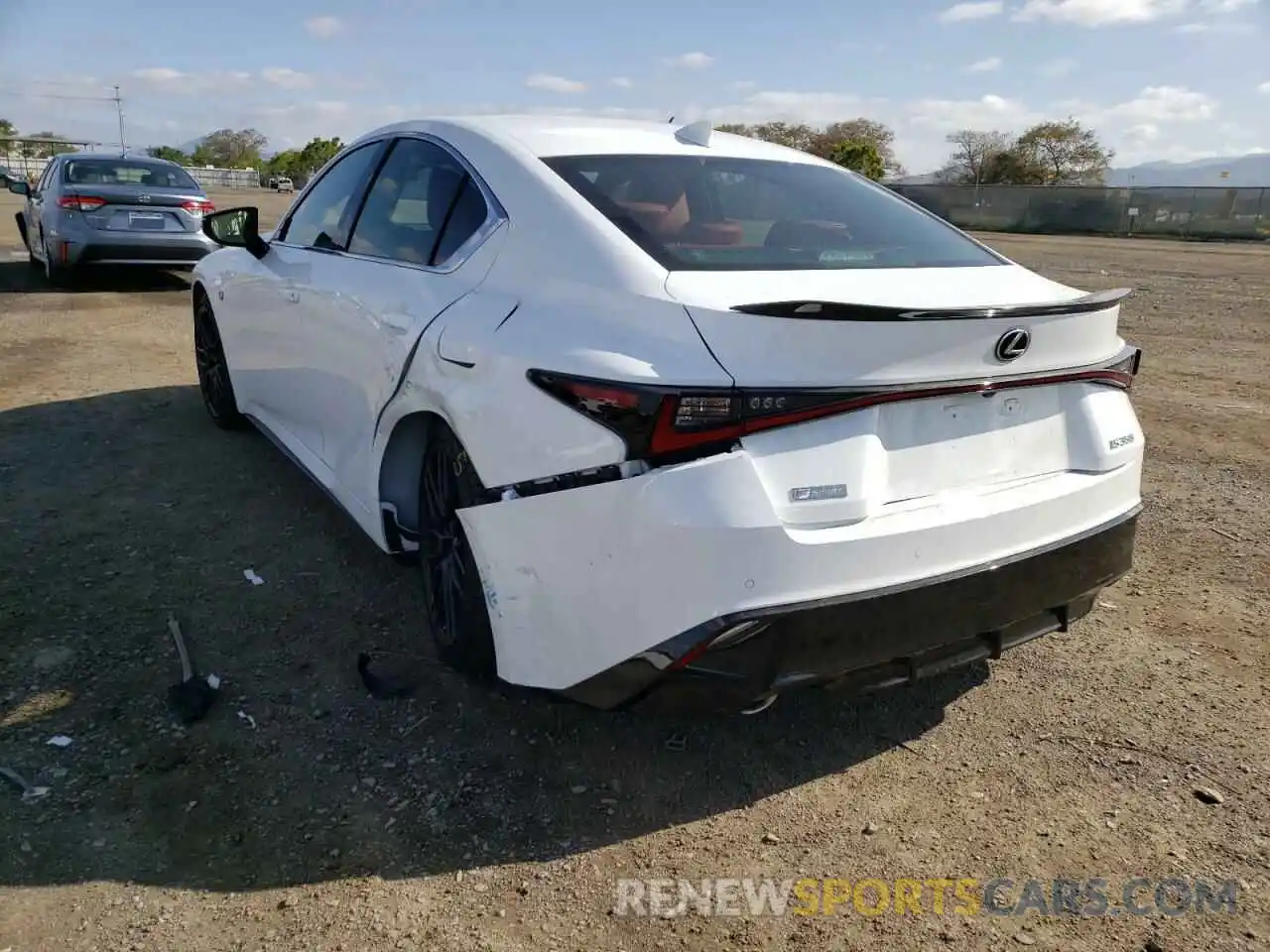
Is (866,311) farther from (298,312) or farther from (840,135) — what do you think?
(840,135)

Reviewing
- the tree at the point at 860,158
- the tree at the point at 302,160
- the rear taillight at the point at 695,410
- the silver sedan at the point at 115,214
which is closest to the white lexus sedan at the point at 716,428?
the rear taillight at the point at 695,410

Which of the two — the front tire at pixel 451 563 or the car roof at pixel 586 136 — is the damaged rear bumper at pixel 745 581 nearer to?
the front tire at pixel 451 563

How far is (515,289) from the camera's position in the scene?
2646 mm

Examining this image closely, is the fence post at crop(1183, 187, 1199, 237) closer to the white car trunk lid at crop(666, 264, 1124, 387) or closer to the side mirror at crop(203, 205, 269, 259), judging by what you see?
the side mirror at crop(203, 205, 269, 259)

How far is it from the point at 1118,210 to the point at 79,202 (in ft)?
122

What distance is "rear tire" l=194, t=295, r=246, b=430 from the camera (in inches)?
213

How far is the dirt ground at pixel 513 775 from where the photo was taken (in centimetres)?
218

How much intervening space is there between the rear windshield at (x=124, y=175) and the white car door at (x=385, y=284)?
8708 millimetres

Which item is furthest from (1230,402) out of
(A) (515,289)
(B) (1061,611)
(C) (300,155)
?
(C) (300,155)

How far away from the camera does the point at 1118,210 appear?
37.8m

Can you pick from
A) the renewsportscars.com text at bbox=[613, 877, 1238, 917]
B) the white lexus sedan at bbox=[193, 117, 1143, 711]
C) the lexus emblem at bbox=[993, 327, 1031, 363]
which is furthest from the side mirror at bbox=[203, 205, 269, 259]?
the renewsportscars.com text at bbox=[613, 877, 1238, 917]

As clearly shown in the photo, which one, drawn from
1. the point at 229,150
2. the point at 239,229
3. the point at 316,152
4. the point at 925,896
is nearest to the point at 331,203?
the point at 239,229

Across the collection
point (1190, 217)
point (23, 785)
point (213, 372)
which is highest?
point (1190, 217)

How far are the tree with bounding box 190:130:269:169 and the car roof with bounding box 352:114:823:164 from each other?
115 meters
